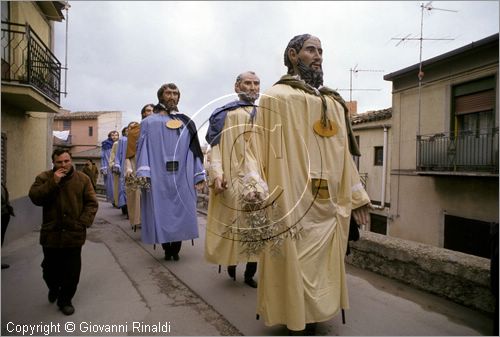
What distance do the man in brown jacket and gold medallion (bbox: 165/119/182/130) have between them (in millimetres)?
1587

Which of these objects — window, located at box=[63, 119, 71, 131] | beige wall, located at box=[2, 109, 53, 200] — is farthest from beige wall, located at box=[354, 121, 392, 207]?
window, located at box=[63, 119, 71, 131]

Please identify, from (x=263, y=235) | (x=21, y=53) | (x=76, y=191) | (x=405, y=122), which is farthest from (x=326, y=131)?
(x=405, y=122)

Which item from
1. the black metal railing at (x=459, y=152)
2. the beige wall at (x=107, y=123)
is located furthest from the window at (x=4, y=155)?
the beige wall at (x=107, y=123)

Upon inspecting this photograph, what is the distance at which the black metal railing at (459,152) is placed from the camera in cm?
1167

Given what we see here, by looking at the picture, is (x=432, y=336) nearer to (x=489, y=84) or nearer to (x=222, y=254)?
(x=222, y=254)

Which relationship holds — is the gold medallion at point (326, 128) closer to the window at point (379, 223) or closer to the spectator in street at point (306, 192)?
the spectator in street at point (306, 192)

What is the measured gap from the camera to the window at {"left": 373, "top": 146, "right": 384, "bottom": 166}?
17.9 m

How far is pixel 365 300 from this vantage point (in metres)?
3.57

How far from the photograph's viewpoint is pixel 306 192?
2.76 metres

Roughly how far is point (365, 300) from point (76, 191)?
2823mm

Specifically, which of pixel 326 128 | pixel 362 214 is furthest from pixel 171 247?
pixel 326 128

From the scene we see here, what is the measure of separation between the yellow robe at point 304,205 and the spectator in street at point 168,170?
2382 mm

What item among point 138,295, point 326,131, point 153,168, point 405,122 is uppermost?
point 405,122

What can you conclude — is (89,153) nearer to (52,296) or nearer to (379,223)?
(379,223)
